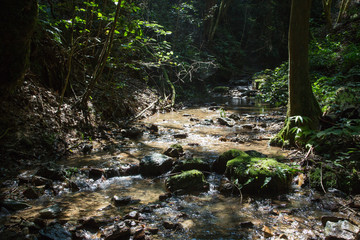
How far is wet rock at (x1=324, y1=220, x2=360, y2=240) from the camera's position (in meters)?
2.33

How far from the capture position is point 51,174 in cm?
377

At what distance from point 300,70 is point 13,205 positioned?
231 inches

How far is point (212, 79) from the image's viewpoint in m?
21.6

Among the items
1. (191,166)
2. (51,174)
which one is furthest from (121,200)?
(191,166)

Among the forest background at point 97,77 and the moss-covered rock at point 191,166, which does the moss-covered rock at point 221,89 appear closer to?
the forest background at point 97,77

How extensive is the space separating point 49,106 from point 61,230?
3860 mm

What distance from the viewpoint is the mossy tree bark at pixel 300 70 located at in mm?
5141

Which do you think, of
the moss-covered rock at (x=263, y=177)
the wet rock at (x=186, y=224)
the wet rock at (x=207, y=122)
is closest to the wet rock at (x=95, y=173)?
the wet rock at (x=186, y=224)

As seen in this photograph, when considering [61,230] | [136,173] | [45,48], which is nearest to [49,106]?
[45,48]

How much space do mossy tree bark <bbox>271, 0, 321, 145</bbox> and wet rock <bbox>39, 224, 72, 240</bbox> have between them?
15.8 ft

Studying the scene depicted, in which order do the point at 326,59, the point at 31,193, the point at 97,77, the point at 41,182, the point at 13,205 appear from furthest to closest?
the point at 326,59 < the point at 97,77 < the point at 41,182 < the point at 31,193 < the point at 13,205

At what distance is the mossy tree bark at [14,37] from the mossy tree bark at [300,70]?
5.08 metres

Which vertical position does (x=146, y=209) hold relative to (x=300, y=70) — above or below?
below

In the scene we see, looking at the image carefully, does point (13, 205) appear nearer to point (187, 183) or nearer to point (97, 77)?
point (187, 183)
